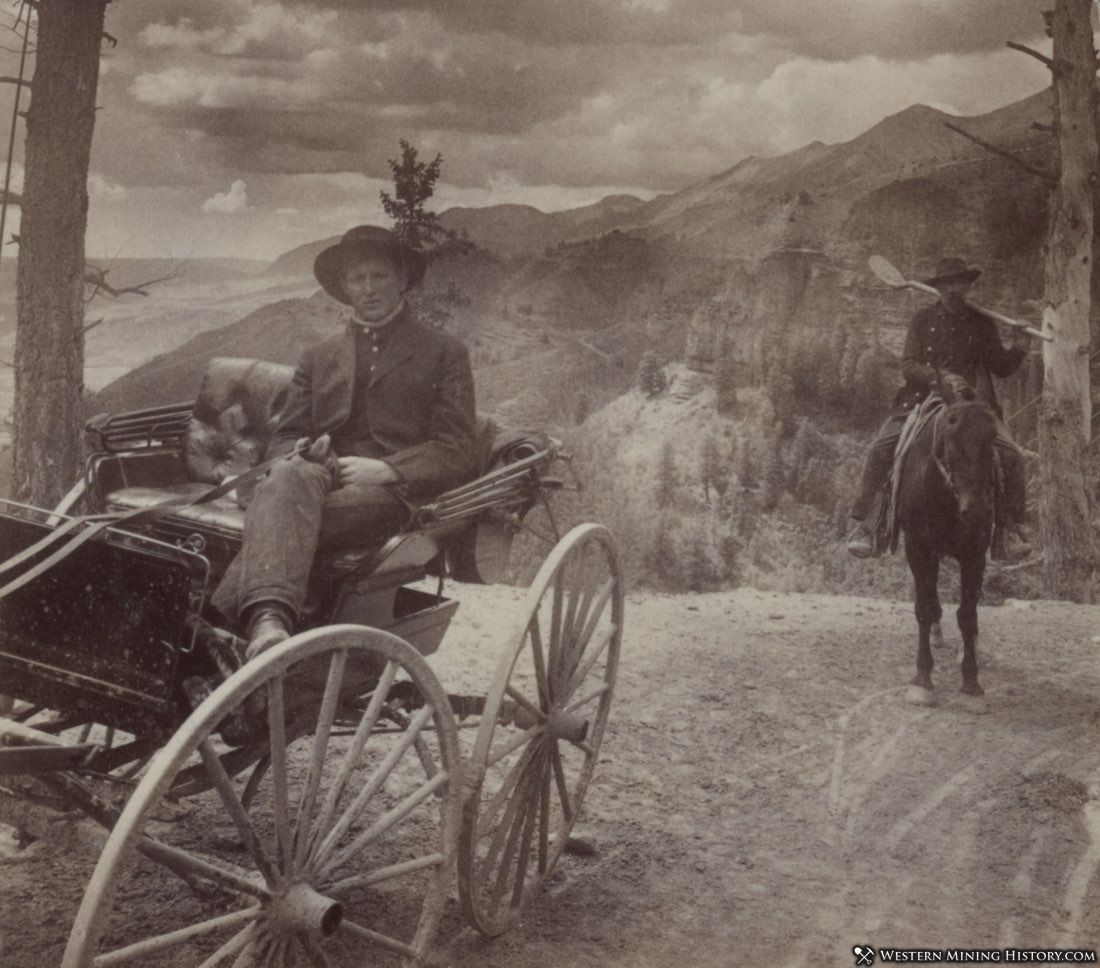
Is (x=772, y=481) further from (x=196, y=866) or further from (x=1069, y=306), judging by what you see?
(x=196, y=866)

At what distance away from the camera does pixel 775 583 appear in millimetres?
7254

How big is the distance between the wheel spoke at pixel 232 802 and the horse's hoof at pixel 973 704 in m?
4.02

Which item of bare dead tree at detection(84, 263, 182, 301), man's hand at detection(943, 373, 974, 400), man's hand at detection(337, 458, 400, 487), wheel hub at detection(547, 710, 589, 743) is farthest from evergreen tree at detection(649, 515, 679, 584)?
man's hand at detection(337, 458, 400, 487)

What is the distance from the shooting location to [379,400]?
3.31m

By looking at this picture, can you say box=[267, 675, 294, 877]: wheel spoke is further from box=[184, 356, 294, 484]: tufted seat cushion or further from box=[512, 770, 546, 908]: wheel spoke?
box=[184, 356, 294, 484]: tufted seat cushion

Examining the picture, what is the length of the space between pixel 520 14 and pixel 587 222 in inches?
70.9

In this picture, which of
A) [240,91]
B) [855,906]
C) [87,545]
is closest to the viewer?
[87,545]

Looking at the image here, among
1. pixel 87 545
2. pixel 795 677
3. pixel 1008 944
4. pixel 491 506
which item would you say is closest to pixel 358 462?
pixel 491 506

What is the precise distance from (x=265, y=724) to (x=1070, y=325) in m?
5.48

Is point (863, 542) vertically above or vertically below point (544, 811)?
above

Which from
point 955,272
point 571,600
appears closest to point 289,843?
point 571,600

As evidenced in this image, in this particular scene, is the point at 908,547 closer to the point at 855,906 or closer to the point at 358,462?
the point at 855,906

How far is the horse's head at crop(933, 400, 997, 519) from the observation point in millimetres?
4957

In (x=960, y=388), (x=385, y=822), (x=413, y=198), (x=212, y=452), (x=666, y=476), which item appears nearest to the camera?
(x=385, y=822)
